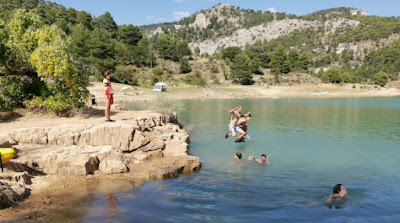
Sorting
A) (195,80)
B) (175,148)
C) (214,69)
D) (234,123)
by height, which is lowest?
(175,148)

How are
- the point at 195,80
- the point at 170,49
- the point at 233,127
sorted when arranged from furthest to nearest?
the point at 170,49
the point at 195,80
the point at 233,127

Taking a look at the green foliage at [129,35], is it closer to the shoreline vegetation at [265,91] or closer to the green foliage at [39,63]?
the shoreline vegetation at [265,91]

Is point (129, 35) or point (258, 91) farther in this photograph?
point (129, 35)

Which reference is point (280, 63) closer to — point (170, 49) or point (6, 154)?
point (170, 49)

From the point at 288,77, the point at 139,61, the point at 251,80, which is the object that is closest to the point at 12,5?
the point at 139,61

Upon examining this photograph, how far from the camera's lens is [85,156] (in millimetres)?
10352

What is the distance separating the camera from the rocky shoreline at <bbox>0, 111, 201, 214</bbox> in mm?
9000

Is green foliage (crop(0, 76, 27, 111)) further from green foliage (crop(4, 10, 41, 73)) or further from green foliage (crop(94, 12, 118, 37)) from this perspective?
green foliage (crop(94, 12, 118, 37))

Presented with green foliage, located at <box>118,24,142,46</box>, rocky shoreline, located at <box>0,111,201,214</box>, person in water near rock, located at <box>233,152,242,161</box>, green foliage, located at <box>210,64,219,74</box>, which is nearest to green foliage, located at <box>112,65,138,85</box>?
green foliage, located at <box>210,64,219,74</box>

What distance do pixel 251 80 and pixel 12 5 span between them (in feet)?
281

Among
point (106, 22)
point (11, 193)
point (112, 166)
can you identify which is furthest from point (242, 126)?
point (106, 22)

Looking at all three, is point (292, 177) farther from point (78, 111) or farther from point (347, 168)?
point (78, 111)

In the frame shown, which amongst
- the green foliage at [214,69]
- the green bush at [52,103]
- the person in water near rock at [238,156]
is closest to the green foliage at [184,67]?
the green foliage at [214,69]

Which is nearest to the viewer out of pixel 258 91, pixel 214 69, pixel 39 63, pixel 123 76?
pixel 39 63
